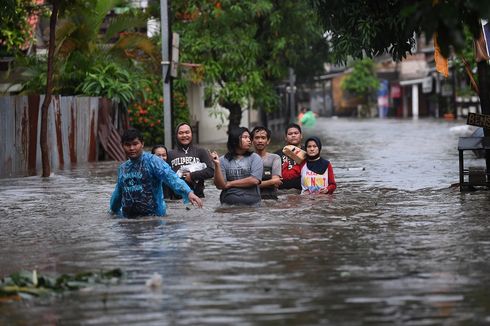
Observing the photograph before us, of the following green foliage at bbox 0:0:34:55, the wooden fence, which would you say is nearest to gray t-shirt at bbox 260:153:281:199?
the wooden fence

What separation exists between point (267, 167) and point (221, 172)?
1.35 m

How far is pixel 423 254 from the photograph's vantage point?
10672mm

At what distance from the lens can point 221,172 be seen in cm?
1476

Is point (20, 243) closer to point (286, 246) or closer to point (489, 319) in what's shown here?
point (286, 246)

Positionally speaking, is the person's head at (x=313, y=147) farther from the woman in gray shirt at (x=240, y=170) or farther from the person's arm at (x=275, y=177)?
the woman in gray shirt at (x=240, y=170)

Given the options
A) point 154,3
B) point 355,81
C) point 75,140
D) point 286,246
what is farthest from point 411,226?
point 355,81

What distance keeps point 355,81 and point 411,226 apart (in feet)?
340

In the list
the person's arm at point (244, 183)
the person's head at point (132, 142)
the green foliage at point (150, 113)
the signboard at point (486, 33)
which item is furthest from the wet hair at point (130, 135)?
the green foliage at point (150, 113)

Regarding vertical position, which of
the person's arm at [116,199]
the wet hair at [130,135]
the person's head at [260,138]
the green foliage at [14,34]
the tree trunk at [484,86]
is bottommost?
the person's arm at [116,199]

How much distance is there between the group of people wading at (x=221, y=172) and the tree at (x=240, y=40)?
21.1 m

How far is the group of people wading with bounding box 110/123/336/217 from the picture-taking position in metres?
13.9

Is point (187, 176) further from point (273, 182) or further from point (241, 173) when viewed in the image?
point (241, 173)

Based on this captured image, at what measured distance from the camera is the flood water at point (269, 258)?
801 cm

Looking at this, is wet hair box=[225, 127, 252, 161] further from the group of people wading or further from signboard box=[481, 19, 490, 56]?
signboard box=[481, 19, 490, 56]
